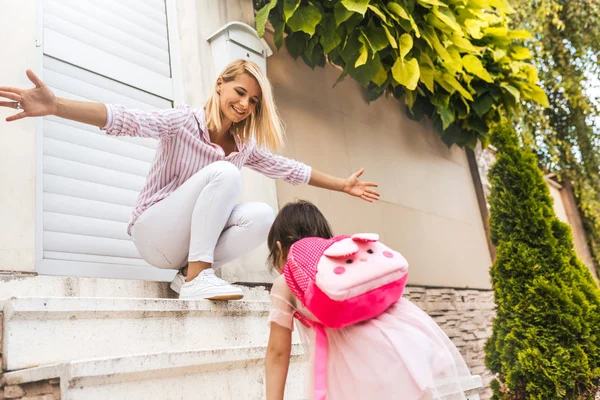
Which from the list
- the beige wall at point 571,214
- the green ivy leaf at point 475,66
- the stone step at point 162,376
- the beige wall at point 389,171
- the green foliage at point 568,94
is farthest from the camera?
the beige wall at point 571,214

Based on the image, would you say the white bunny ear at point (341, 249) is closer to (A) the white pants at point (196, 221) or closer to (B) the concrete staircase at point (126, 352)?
(B) the concrete staircase at point (126, 352)

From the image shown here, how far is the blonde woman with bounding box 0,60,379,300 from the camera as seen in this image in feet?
6.45

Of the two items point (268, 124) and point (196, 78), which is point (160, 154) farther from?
point (196, 78)

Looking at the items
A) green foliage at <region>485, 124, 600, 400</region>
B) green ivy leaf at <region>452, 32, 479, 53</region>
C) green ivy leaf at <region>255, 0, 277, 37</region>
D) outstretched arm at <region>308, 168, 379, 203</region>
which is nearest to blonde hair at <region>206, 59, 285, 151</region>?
outstretched arm at <region>308, 168, 379, 203</region>

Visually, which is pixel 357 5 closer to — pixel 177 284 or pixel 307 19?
pixel 307 19

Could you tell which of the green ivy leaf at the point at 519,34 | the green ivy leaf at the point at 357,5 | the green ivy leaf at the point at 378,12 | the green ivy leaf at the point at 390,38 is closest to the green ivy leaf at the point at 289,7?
the green ivy leaf at the point at 357,5

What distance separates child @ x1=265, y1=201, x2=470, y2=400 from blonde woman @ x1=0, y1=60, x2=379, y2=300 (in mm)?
510

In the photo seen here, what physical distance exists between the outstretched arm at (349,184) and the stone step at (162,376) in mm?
959

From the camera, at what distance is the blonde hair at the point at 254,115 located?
2137 millimetres

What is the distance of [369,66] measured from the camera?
3.08 m

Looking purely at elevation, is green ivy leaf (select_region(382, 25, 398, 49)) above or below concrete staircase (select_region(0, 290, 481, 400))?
above

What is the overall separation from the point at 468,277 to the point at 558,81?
262 cm

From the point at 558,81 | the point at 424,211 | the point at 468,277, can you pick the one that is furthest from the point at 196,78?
the point at 558,81

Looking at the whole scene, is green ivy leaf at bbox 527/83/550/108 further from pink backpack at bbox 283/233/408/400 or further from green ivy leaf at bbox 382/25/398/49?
pink backpack at bbox 283/233/408/400
